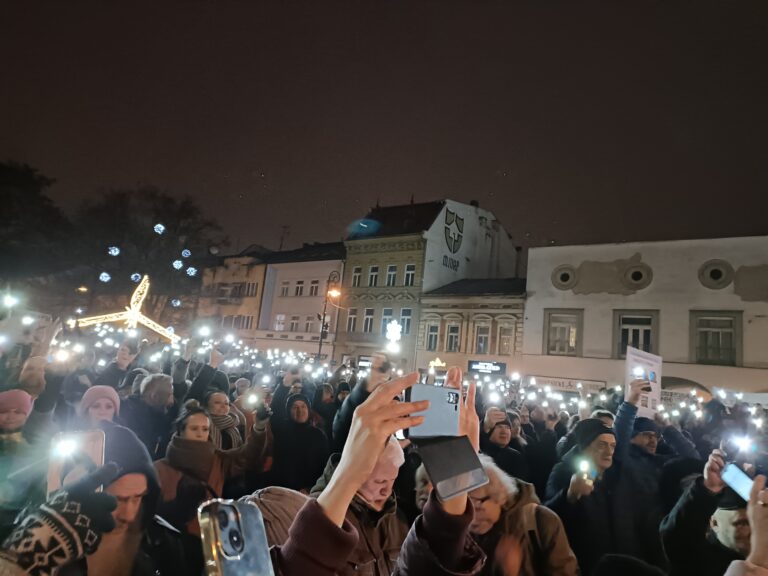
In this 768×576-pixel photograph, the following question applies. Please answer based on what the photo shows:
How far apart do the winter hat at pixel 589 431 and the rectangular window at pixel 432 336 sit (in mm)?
26171

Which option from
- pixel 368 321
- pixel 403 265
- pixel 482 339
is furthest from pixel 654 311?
pixel 368 321

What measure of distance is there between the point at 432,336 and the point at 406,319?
261cm

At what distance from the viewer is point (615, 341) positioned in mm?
25203

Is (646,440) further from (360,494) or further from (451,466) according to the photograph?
(451,466)

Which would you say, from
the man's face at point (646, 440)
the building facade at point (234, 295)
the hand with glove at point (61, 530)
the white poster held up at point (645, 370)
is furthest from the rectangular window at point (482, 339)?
the hand with glove at point (61, 530)

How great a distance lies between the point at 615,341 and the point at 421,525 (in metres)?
26.5

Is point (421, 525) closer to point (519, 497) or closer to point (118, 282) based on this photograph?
point (519, 497)

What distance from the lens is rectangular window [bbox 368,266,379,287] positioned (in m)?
35.6

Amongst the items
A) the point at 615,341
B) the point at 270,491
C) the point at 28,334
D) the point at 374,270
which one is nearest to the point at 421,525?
the point at 270,491

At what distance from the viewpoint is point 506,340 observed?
2823 cm

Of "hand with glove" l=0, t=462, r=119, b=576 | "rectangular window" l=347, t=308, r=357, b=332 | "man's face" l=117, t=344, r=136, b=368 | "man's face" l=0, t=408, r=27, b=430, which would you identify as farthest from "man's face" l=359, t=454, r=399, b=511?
"rectangular window" l=347, t=308, r=357, b=332

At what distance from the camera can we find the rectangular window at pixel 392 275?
34.6 meters

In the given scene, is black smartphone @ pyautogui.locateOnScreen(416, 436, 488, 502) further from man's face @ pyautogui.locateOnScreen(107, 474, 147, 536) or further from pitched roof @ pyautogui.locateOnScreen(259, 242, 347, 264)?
pitched roof @ pyautogui.locateOnScreen(259, 242, 347, 264)

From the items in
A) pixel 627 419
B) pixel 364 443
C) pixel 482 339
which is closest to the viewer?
pixel 364 443
